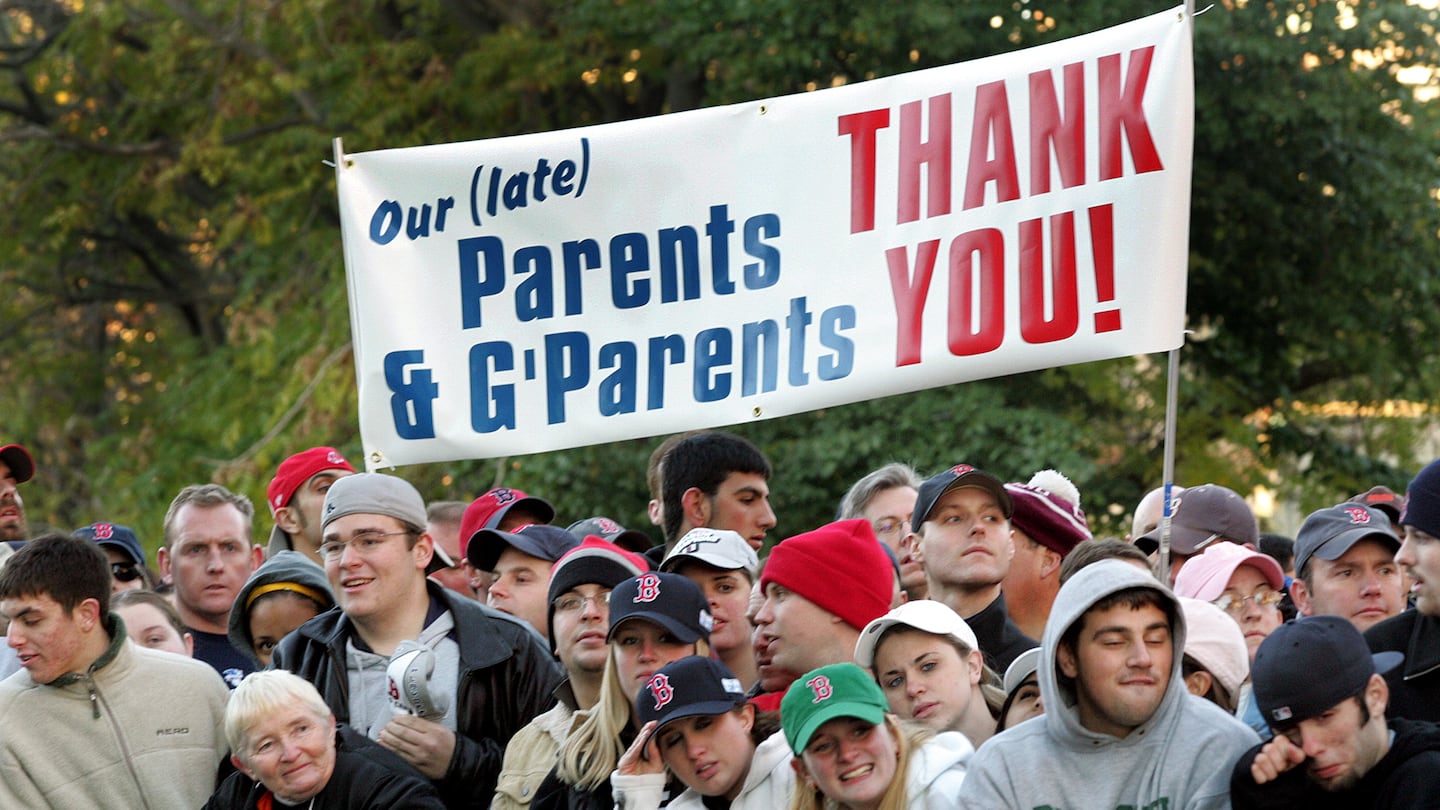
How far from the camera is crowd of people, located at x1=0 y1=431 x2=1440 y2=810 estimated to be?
13.6 ft

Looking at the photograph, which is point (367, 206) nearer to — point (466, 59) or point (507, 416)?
point (507, 416)

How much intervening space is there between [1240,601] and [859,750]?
5.64 ft

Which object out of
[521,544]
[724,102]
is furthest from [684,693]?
[724,102]

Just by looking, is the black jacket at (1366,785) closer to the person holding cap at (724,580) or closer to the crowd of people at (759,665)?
the crowd of people at (759,665)

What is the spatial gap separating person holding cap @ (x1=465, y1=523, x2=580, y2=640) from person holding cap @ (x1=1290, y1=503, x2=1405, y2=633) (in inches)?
91.9

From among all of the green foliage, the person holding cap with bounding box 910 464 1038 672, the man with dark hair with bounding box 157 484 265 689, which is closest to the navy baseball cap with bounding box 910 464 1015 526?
the person holding cap with bounding box 910 464 1038 672

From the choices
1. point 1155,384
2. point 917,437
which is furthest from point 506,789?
point 1155,384

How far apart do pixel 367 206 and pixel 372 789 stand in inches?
82.4

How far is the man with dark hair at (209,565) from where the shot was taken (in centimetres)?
686

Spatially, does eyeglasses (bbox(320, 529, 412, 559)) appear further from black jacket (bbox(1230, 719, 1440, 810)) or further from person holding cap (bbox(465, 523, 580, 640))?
black jacket (bbox(1230, 719, 1440, 810))

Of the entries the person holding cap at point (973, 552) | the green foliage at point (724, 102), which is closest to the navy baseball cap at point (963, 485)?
the person holding cap at point (973, 552)

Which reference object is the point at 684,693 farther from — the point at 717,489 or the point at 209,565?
the point at 209,565

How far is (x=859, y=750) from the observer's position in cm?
441

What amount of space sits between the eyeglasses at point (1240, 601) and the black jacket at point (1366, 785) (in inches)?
62.9
